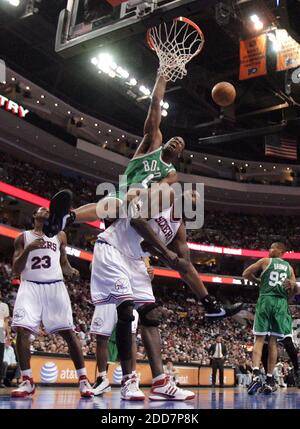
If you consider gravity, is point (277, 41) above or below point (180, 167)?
below

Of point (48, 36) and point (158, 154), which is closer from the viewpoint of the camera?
point (158, 154)

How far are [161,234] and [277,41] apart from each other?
1308cm

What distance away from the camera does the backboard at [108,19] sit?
6.54m

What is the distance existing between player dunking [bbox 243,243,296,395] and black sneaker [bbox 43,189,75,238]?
358cm

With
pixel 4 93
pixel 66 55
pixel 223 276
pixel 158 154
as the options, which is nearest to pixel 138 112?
pixel 4 93

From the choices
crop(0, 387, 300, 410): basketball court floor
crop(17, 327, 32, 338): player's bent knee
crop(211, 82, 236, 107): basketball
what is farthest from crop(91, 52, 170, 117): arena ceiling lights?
crop(0, 387, 300, 410): basketball court floor

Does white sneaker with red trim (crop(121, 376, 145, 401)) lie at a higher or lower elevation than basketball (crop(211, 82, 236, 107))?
lower

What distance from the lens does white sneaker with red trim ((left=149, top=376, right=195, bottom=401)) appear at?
3.87 m

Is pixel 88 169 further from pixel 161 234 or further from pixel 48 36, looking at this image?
pixel 161 234

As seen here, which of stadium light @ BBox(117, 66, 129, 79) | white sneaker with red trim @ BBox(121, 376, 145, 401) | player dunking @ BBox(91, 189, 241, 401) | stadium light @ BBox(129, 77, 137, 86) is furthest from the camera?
stadium light @ BBox(129, 77, 137, 86)

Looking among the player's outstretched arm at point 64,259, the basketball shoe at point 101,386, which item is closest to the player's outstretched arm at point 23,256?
the player's outstretched arm at point 64,259

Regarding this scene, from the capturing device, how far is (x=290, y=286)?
6750 mm

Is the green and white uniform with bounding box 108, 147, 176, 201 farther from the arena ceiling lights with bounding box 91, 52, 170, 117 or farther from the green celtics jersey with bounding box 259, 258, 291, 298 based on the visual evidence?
the arena ceiling lights with bounding box 91, 52, 170, 117

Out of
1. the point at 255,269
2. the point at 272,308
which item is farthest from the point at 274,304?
the point at 255,269
